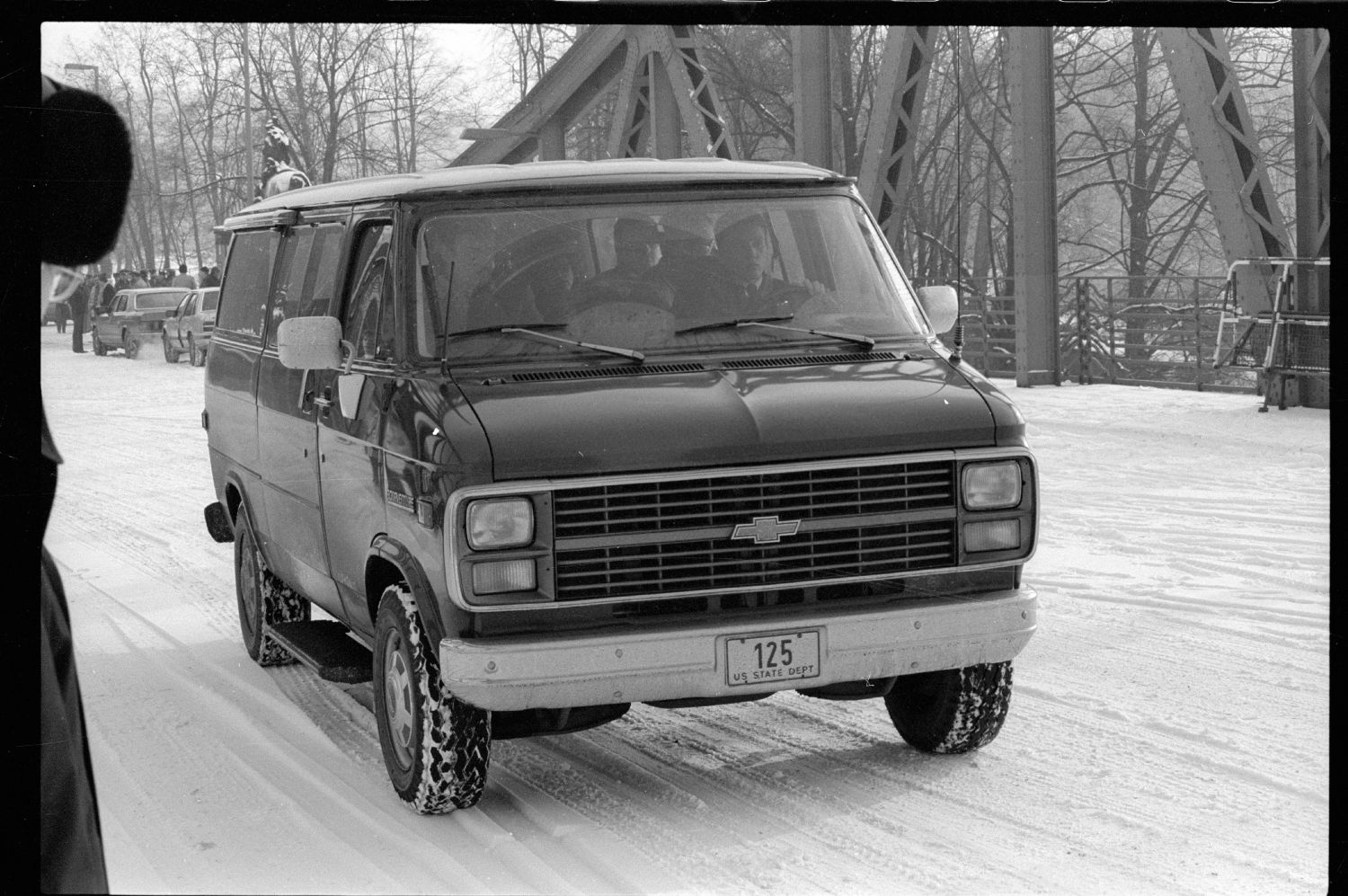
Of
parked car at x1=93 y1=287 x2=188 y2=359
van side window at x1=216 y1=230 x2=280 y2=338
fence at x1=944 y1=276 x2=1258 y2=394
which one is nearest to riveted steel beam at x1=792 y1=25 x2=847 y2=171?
van side window at x1=216 y1=230 x2=280 y2=338

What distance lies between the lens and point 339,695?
6.49 metres

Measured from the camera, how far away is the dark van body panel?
4590 millimetres

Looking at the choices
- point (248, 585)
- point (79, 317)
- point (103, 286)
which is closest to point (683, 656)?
point (79, 317)

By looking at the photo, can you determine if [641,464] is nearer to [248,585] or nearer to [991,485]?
[991,485]

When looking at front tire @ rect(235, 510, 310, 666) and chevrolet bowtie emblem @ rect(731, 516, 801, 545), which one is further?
front tire @ rect(235, 510, 310, 666)

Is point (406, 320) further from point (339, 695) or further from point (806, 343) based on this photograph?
point (339, 695)

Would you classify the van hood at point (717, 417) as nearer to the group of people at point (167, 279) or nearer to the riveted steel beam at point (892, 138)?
the group of people at point (167, 279)

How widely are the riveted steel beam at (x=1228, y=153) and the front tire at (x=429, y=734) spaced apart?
1184cm

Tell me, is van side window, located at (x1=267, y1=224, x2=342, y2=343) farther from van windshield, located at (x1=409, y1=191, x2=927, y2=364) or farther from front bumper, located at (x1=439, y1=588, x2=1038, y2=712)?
front bumper, located at (x1=439, y1=588, x2=1038, y2=712)

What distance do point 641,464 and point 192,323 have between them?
27.9ft

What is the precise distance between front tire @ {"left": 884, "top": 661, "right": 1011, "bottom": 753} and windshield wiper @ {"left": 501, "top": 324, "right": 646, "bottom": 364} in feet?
4.56

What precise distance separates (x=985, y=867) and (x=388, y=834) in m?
1.76

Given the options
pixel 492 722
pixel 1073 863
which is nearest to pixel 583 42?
pixel 492 722

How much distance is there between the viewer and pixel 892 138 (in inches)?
604
